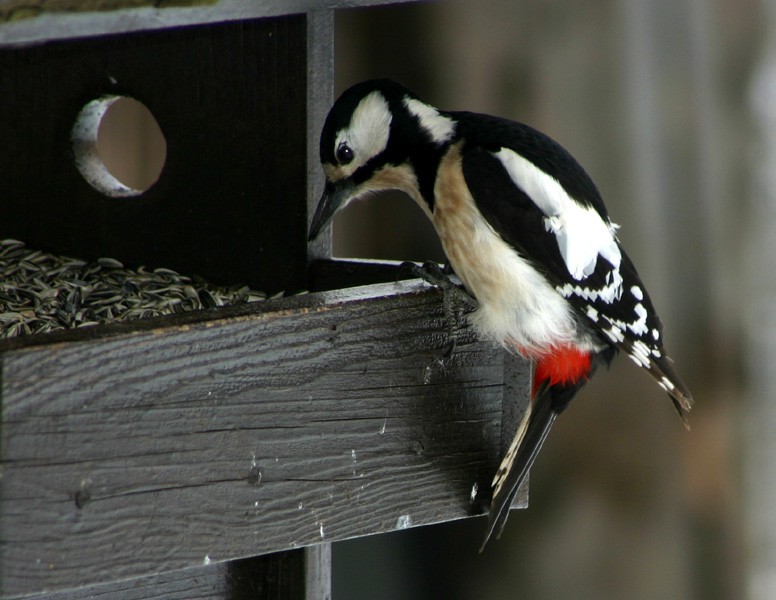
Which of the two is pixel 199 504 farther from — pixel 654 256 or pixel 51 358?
pixel 654 256

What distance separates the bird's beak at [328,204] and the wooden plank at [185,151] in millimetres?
43

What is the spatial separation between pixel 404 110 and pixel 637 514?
4.61 feet

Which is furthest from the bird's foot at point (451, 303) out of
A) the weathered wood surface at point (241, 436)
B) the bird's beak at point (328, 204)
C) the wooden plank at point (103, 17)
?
the wooden plank at point (103, 17)

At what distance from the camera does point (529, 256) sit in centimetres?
221

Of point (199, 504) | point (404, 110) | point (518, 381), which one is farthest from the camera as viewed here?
point (404, 110)

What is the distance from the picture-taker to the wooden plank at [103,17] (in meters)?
1.75

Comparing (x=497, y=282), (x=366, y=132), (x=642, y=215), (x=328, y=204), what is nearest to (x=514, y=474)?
(x=497, y=282)

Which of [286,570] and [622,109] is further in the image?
[622,109]

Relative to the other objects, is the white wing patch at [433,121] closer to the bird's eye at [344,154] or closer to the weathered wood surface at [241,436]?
the bird's eye at [344,154]

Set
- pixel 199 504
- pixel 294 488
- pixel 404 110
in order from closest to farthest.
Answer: pixel 199 504 < pixel 294 488 < pixel 404 110

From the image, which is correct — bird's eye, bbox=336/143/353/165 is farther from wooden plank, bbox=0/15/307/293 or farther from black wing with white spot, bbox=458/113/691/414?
black wing with white spot, bbox=458/113/691/414

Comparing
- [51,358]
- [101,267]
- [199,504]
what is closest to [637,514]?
[101,267]

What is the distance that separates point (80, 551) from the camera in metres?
1.59

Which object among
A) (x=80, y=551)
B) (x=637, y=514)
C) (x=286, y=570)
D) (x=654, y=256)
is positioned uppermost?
(x=654, y=256)
